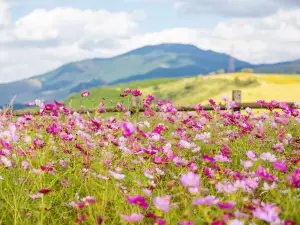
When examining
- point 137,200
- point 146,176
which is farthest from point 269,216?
point 146,176

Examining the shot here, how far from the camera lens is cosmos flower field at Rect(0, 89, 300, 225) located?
93.2 inches

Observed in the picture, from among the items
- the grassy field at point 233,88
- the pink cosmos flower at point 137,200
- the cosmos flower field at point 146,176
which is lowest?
the grassy field at point 233,88

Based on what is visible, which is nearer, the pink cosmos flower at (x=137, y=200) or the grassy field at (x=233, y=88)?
the pink cosmos flower at (x=137, y=200)

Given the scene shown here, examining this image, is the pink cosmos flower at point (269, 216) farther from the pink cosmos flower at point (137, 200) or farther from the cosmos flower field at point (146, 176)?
the pink cosmos flower at point (137, 200)

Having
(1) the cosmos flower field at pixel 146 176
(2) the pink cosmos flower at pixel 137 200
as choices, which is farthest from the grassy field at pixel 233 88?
(2) the pink cosmos flower at pixel 137 200

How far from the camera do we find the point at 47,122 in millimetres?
5391

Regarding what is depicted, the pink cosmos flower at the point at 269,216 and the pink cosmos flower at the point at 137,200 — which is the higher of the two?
the pink cosmos flower at the point at 137,200

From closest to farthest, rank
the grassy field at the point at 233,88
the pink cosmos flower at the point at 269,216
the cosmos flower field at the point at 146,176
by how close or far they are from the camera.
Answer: the pink cosmos flower at the point at 269,216, the cosmos flower field at the point at 146,176, the grassy field at the point at 233,88

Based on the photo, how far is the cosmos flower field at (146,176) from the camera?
237 centimetres

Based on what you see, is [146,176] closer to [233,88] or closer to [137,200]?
[137,200]

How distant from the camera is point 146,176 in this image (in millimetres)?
3193

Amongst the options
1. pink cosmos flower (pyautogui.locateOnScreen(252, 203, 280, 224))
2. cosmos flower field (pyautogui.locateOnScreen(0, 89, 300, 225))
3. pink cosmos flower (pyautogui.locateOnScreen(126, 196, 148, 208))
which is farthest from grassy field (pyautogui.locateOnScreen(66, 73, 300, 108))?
pink cosmos flower (pyautogui.locateOnScreen(126, 196, 148, 208))

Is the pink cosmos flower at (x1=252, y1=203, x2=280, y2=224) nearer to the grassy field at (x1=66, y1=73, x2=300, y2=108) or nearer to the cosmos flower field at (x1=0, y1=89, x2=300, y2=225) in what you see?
the cosmos flower field at (x1=0, y1=89, x2=300, y2=225)

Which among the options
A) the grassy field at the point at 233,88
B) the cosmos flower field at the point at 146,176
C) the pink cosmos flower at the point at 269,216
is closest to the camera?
the pink cosmos flower at the point at 269,216
